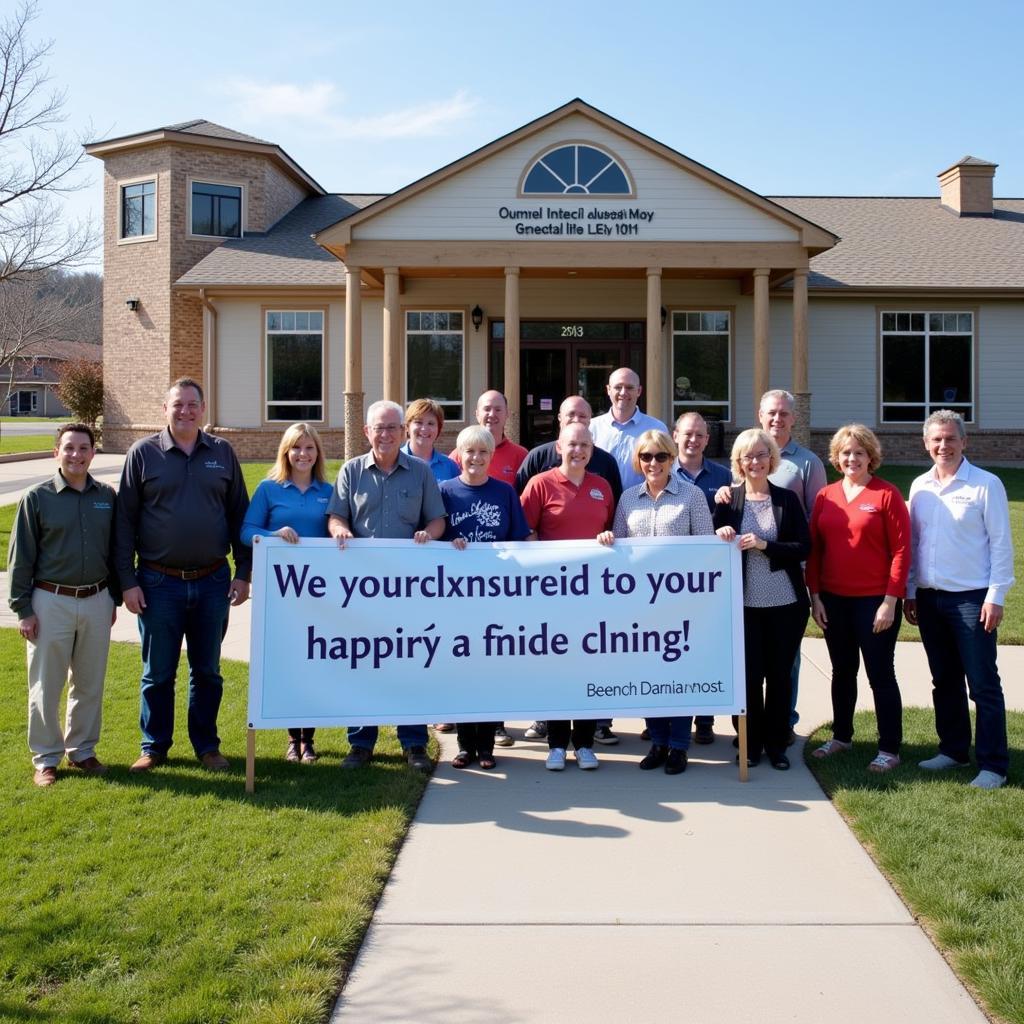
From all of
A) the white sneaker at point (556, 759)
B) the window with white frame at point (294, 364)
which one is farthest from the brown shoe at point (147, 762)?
the window with white frame at point (294, 364)

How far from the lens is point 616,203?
62.5ft

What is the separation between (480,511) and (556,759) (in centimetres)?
137

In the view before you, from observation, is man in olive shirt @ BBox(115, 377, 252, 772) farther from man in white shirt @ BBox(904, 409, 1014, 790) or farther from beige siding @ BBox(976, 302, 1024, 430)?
beige siding @ BBox(976, 302, 1024, 430)

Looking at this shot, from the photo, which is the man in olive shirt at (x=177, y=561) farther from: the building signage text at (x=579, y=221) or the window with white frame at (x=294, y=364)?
the window with white frame at (x=294, y=364)

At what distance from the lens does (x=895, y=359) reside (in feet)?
74.6

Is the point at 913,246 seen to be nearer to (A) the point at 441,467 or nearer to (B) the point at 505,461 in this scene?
(B) the point at 505,461

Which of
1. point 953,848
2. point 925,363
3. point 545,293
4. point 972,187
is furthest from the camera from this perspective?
point 972,187

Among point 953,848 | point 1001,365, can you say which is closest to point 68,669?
point 953,848

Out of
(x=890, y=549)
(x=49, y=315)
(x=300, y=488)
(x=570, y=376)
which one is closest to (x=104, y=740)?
(x=300, y=488)

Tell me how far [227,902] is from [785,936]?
2002 millimetres

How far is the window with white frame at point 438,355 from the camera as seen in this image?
73.0 ft

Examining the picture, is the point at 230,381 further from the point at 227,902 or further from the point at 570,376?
the point at 227,902

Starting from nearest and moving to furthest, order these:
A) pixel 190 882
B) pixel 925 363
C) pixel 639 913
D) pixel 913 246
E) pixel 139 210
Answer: pixel 639 913 → pixel 190 882 → pixel 925 363 → pixel 913 246 → pixel 139 210

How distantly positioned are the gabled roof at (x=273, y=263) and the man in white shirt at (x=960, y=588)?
18.2 meters
